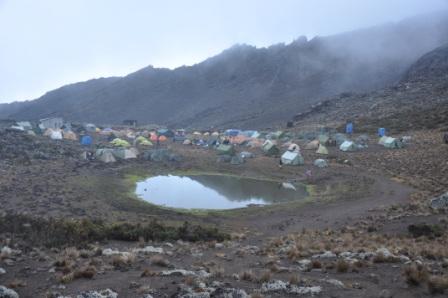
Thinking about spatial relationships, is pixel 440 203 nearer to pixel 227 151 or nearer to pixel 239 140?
pixel 227 151

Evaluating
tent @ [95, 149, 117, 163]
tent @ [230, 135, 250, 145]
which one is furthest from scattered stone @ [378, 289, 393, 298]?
tent @ [230, 135, 250, 145]

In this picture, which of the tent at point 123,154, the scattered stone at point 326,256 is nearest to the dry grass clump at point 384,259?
the scattered stone at point 326,256

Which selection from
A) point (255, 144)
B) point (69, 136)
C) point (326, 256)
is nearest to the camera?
point (326, 256)

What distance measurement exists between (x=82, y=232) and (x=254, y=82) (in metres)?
139

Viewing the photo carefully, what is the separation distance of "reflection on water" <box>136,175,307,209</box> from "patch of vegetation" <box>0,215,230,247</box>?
38.3ft

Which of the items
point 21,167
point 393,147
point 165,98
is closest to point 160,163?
point 21,167

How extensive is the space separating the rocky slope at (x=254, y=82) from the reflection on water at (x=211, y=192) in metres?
72.6

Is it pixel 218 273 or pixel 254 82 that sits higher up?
pixel 254 82

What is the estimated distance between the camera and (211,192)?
35469 mm

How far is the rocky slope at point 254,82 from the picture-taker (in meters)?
132

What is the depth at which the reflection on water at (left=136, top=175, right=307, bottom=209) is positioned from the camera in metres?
31.3

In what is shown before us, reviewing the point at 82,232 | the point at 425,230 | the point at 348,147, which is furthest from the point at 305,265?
the point at 348,147

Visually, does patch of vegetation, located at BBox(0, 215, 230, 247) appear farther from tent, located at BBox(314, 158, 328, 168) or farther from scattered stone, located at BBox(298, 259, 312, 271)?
tent, located at BBox(314, 158, 328, 168)

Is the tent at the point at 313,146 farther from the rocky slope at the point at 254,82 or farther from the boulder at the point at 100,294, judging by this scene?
the rocky slope at the point at 254,82
